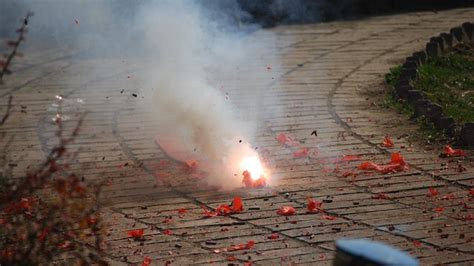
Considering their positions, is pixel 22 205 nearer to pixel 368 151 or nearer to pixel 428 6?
pixel 368 151

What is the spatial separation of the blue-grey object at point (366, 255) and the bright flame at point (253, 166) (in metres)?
3.55

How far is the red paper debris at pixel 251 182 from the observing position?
25.0 ft

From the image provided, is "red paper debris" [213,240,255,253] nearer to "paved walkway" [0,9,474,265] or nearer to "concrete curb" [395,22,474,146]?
"paved walkway" [0,9,474,265]

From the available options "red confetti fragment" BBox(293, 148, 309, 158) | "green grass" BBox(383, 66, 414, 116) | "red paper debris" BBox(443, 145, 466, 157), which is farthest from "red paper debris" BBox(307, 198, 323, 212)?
"green grass" BBox(383, 66, 414, 116)

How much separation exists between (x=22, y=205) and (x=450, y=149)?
3999 mm

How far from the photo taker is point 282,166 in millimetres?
8164

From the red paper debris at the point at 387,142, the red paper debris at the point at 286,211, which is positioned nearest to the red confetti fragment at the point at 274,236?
the red paper debris at the point at 286,211

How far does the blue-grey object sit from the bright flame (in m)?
3.55

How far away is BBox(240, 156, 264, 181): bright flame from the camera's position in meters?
7.88

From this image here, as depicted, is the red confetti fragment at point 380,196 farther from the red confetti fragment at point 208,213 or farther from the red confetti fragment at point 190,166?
the red confetti fragment at point 190,166

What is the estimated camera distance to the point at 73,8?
468 inches

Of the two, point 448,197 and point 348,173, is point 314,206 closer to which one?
point 348,173

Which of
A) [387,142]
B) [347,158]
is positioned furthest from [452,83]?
[347,158]

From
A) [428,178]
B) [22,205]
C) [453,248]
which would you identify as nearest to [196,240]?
[22,205]
